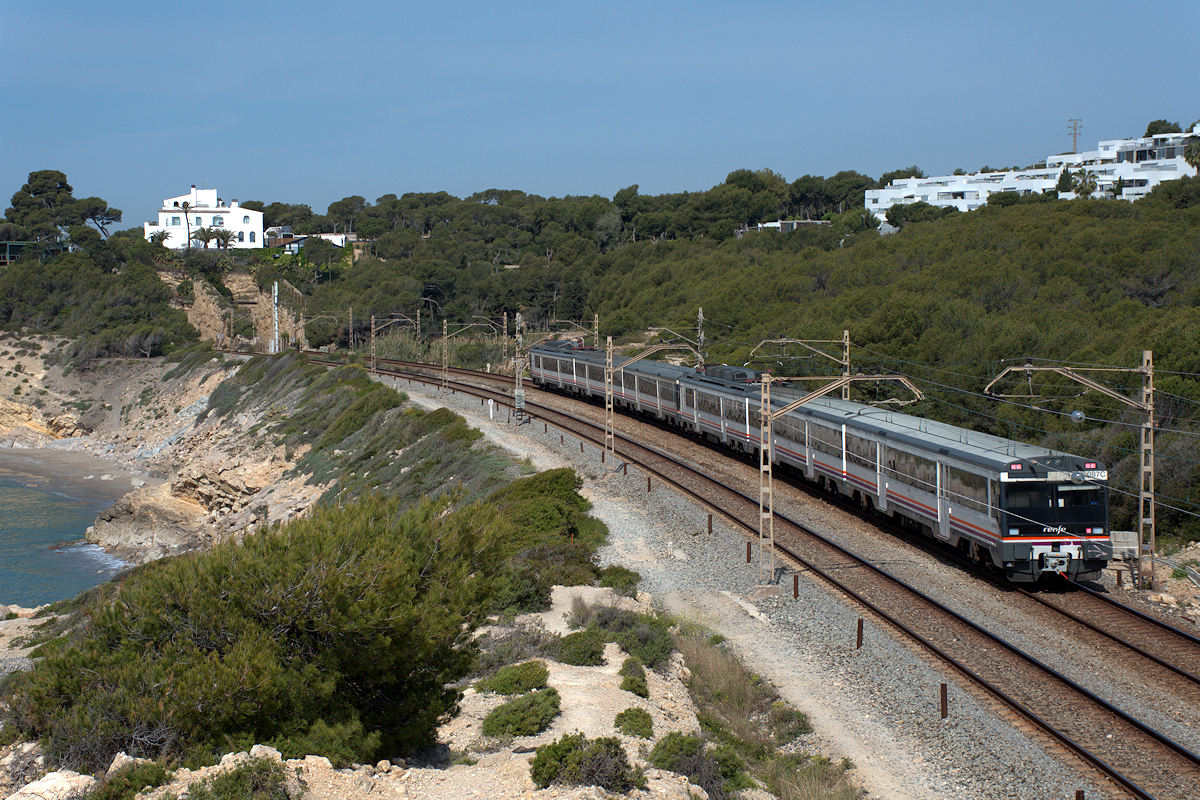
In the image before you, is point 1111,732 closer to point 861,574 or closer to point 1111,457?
point 861,574

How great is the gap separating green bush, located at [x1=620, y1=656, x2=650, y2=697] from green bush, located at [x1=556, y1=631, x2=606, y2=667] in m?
0.52

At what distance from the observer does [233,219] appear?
5344 inches

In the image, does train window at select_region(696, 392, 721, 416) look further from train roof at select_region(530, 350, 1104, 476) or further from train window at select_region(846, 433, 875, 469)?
train window at select_region(846, 433, 875, 469)

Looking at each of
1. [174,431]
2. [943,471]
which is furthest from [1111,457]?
[174,431]

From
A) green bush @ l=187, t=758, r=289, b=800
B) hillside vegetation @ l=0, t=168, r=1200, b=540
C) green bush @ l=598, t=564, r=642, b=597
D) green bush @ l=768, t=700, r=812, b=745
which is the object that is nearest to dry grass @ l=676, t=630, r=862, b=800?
green bush @ l=768, t=700, r=812, b=745

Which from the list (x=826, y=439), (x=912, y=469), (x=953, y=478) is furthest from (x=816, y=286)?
(x=953, y=478)

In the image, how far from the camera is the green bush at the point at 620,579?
20.7m

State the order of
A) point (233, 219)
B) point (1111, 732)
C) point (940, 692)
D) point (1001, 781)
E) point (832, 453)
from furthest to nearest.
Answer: point (233, 219)
point (832, 453)
point (940, 692)
point (1111, 732)
point (1001, 781)

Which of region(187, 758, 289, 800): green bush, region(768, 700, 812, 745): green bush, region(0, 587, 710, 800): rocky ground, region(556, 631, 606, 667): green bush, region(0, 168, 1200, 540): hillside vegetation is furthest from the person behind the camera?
region(0, 168, 1200, 540): hillside vegetation

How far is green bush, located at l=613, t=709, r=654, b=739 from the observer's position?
517 inches

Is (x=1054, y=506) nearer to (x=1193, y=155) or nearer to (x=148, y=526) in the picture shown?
(x=148, y=526)

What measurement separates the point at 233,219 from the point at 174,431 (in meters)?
71.6

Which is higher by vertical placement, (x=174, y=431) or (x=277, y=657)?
(x=277, y=657)

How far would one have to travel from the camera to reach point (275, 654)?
444 inches
